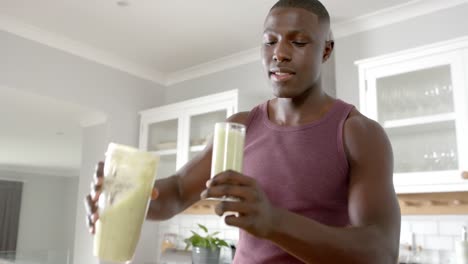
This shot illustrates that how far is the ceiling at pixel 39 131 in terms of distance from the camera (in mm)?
3887

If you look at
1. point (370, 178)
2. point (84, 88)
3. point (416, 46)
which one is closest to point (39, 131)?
point (84, 88)

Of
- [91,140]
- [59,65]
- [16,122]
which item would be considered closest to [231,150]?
[59,65]

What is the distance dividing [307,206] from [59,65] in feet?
10.4

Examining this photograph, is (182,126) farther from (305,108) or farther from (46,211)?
(46,211)

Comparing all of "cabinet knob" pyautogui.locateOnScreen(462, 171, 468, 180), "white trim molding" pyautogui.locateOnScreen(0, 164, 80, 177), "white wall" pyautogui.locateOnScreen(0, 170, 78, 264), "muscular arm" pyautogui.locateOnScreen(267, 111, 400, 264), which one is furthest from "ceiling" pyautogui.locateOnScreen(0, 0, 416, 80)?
"white wall" pyautogui.locateOnScreen(0, 170, 78, 264)

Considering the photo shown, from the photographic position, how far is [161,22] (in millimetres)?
3219

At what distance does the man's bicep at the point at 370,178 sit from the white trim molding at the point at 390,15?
2.25 m

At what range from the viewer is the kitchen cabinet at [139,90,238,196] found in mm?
3490

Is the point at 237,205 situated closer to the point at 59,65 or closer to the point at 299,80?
the point at 299,80

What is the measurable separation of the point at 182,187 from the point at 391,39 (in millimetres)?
2333

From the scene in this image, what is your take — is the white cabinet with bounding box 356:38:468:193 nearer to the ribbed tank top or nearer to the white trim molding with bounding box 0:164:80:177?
the ribbed tank top

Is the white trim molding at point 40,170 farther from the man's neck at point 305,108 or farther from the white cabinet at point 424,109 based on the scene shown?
the man's neck at point 305,108

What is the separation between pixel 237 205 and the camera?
608 millimetres

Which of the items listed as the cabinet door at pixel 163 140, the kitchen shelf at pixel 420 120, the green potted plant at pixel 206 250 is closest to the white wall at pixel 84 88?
the cabinet door at pixel 163 140
